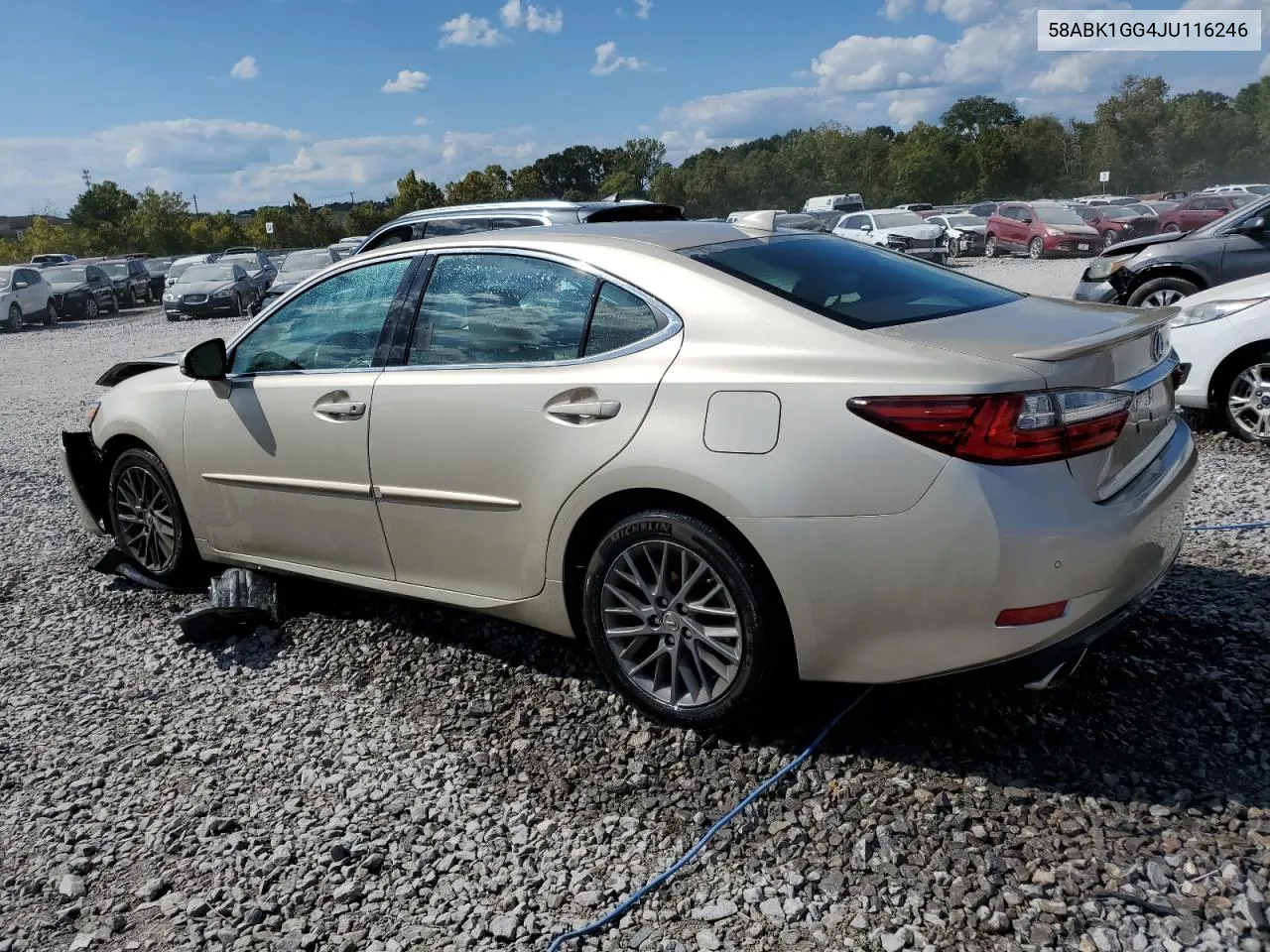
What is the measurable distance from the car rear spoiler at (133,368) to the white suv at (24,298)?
24818mm

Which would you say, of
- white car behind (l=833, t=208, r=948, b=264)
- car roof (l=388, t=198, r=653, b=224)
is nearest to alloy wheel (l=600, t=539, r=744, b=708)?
car roof (l=388, t=198, r=653, b=224)

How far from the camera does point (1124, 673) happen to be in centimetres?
359

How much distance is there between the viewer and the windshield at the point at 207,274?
89.6 feet

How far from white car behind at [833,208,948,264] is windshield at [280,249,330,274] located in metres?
13.3

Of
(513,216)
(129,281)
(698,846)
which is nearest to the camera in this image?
(698,846)

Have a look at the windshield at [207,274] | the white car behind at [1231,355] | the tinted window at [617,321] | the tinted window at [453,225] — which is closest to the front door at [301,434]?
the tinted window at [617,321]

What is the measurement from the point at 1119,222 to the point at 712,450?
3275 cm

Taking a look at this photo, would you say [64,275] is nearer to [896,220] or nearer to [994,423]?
[896,220]

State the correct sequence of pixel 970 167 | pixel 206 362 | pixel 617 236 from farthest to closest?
pixel 970 167
pixel 206 362
pixel 617 236

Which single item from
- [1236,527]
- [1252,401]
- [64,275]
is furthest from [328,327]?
[64,275]

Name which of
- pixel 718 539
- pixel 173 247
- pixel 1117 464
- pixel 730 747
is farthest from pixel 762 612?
pixel 173 247

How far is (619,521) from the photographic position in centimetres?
334

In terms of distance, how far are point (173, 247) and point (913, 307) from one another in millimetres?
69702

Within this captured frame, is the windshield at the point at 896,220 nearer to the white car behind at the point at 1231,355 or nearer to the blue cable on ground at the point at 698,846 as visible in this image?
the white car behind at the point at 1231,355
